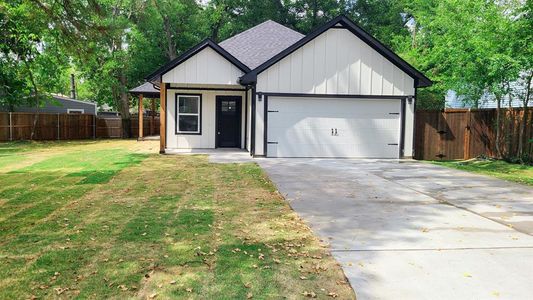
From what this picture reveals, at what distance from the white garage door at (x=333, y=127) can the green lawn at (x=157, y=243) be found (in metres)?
5.68

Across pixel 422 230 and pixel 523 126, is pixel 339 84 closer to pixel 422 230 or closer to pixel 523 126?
pixel 523 126

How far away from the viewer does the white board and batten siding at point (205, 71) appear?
1502 centimetres

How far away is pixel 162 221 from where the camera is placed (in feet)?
20.0

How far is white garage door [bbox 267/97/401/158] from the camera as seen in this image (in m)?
14.8

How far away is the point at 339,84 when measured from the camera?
48.3 feet

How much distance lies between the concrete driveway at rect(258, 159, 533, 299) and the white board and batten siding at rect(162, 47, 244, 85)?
561cm

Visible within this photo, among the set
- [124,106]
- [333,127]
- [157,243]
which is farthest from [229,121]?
[124,106]

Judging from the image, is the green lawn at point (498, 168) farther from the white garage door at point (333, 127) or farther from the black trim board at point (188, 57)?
the black trim board at point (188, 57)

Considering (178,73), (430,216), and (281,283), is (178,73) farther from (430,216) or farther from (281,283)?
(281,283)

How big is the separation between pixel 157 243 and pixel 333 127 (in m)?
10.7

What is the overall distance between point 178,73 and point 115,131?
1620 centimetres

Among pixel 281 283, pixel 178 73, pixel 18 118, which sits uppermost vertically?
pixel 178 73

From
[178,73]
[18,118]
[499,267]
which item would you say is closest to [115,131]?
[18,118]

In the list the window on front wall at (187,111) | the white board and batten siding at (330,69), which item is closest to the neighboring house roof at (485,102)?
the white board and batten siding at (330,69)
